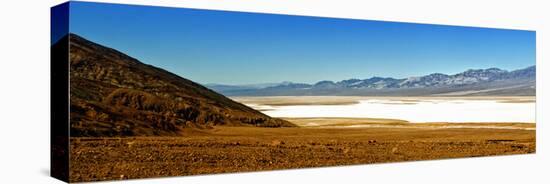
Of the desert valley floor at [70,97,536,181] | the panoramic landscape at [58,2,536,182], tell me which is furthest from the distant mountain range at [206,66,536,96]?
the desert valley floor at [70,97,536,181]

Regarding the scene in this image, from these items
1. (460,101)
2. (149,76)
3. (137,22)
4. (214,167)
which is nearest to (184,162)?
(214,167)

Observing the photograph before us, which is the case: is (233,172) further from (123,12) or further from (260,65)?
(123,12)

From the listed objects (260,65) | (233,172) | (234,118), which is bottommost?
(233,172)

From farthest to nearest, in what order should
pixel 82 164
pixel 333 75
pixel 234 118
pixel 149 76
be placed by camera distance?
pixel 333 75
pixel 234 118
pixel 149 76
pixel 82 164

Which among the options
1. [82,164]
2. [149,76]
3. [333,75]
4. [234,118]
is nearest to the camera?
[82,164]

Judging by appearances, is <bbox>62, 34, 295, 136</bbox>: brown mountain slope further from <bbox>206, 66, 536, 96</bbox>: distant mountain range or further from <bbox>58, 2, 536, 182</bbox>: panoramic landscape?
<bbox>206, 66, 536, 96</bbox>: distant mountain range

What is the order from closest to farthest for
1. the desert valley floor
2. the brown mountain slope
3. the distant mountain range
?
the brown mountain slope
the desert valley floor
the distant mountain range
